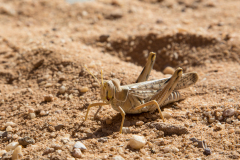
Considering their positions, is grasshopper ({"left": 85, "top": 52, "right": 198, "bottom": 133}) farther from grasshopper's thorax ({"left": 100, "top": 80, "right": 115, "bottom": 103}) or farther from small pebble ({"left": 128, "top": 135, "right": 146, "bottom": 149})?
small pebble ({"left": 128, "top": 135, "right": 146, "bottom": 149})

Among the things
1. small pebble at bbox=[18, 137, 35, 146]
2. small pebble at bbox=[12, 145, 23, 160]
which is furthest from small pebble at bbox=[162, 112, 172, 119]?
small pebble at bbox=[12, 145, 23, 160]

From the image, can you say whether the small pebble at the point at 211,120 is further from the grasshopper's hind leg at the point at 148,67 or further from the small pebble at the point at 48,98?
the small pebble at the point at 48,98

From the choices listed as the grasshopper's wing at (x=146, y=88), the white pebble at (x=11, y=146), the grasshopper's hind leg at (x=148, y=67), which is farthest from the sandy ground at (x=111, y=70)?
the grasshopper's hind leg at (x=148, y=67)

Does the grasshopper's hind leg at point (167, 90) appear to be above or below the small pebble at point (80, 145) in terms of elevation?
above

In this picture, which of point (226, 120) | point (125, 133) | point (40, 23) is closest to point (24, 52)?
point (40, 23)

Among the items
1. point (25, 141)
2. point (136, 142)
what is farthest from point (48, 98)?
point (136, 142)

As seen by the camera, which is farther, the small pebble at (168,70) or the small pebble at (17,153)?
the small pebble at (168,70)

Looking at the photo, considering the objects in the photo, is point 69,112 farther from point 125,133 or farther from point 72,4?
point 72,4

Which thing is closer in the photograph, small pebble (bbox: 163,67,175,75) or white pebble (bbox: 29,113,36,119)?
white pebble (bbox: 29,113,36,119)
